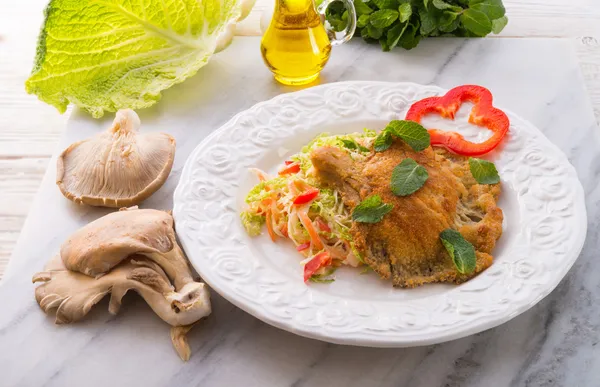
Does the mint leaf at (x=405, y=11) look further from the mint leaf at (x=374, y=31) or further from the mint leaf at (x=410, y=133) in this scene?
the mint leaf at (x=410, y=133)

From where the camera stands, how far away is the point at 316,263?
10.7ft

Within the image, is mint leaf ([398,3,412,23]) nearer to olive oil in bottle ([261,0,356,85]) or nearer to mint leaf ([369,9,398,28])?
mint leaf ([369,9,398,28])

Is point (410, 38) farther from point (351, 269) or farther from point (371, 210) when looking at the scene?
point (351, 269)

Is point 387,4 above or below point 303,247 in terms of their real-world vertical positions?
above

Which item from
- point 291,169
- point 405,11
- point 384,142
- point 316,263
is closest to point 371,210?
point 316,263

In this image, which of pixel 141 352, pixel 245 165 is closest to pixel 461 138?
pixel 245 165

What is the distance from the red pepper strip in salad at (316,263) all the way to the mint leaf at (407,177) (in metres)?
0.47

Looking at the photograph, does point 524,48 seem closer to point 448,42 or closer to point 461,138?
point 448,42

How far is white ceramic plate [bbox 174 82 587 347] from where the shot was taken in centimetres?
290

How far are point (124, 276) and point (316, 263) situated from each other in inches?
36.3

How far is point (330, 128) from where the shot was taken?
4234 mm

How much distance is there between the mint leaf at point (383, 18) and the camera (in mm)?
5086

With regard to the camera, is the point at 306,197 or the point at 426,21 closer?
the point at 306,197

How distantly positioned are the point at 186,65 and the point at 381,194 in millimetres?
2291
